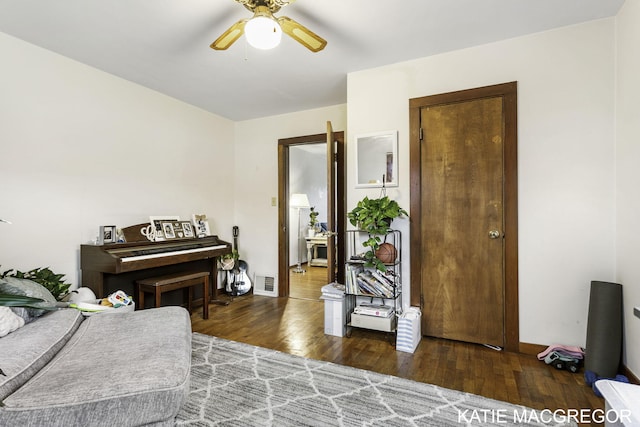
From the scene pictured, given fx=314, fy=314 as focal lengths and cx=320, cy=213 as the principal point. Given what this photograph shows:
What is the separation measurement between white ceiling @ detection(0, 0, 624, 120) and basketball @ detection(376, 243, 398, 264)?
1.69 meters

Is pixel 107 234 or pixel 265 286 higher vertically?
pixel 107 234

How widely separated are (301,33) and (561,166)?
211 cm

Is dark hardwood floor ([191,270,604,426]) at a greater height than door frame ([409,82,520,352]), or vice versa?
door frame ([409,82,520,352])

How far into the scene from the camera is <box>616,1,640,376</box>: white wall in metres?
1.93

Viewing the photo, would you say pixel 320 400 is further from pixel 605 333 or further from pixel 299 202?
pixel 299 202

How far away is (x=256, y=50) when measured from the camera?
2.67 meters

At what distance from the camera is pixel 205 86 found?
343 centimetres

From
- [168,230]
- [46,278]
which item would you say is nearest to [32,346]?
[46,278]

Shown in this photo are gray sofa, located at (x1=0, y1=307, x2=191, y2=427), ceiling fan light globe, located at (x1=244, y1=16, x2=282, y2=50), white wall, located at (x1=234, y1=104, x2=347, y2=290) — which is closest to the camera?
gray sofa, located at (x1=0, y1=307, x2=191, y2=427)

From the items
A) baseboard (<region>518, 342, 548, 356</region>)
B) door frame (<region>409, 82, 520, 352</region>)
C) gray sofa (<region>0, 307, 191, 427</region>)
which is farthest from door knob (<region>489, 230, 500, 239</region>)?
gray sofa (<region>0, 307, 191, 427</region>)

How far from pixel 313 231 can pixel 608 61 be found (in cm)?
545

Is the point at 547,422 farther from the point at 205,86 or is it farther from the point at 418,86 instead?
the point at 205,86

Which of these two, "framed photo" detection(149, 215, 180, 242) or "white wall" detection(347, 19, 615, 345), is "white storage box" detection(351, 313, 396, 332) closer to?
"white wall" detection(347, 19, 615, 345)

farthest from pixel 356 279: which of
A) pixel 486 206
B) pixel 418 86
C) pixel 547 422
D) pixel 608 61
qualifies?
pixel 608 61
